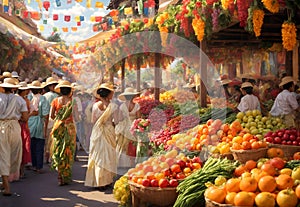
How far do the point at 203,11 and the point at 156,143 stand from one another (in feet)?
9.29

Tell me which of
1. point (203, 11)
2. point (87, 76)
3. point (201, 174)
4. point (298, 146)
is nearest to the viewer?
point (201, 174)

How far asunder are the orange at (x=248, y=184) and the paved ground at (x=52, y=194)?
3.05 metres

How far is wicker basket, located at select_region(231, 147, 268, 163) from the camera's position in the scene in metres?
5.17

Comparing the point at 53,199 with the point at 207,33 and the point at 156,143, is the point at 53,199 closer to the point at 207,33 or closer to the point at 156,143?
the point at 156,143

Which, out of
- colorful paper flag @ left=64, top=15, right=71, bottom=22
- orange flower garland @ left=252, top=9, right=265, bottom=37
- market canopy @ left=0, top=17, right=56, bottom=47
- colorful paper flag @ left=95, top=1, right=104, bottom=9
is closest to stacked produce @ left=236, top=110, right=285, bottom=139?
orange flower garland @ left=252, top=9, right=265, bottom=37

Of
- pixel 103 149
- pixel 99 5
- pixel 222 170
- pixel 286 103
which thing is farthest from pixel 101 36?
pixel 222 170

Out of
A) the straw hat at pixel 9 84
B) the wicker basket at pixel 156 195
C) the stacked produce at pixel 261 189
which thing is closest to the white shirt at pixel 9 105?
the straw hat at pixel 9 84

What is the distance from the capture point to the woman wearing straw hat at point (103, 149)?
7.48m


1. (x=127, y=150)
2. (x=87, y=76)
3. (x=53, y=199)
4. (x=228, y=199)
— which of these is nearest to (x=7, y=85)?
(x=53, y=199)

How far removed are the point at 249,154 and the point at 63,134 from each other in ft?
13.3

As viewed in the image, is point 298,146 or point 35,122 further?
point 35,122

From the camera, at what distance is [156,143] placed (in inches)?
302

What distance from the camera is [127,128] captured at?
9625mm

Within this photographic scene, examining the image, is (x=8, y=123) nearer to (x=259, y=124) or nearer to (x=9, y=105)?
(x=9, y=105)
